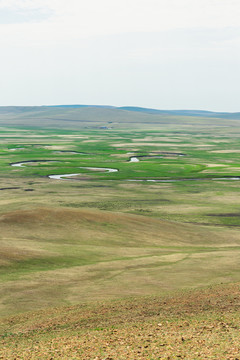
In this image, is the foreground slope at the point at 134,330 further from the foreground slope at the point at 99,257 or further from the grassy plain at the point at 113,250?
the foreground slope at the point at 99,257

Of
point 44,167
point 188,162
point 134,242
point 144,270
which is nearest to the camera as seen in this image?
point 144,270

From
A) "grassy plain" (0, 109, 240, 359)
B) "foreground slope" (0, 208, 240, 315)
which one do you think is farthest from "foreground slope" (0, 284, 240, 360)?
"foreground slope" (0, 208, 240, 315)

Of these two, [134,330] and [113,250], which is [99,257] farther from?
[134,330]

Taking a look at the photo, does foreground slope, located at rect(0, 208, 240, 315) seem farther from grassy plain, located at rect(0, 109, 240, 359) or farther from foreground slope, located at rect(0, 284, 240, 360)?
foreground slope, located at rect(0, 284, 240, 360)

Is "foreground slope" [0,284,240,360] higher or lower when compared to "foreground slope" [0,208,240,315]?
higher

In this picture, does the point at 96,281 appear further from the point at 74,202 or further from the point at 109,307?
the point at 74,202

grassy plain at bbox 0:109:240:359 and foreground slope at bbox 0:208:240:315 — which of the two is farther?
foreground slope at bbox 0:208:240:315

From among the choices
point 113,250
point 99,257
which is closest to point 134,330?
point 99,257

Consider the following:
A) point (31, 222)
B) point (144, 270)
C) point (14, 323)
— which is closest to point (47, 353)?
point (14, 323)

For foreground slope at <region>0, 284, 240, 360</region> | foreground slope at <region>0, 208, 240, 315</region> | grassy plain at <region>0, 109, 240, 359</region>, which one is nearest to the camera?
foreground slope at <region>0, 284, 240, 360</region>
